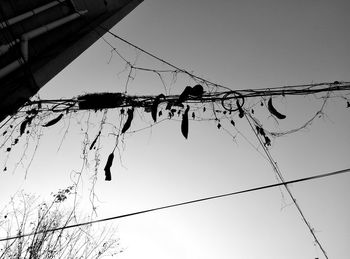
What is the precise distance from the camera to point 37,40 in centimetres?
500

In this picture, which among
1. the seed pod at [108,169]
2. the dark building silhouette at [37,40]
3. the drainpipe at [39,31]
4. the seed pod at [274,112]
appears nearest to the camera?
the seed pod at [108,169]

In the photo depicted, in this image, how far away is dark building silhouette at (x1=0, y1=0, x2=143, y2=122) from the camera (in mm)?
4250

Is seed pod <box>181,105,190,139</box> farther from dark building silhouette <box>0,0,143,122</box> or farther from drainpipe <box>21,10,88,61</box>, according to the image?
drainpipe <box>21,10,88,61</box>

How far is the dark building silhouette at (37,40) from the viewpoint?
4250mm

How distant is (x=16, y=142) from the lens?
4.22 m

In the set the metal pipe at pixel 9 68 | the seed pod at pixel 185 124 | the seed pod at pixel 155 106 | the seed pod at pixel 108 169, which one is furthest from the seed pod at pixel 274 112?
the metal pipe at pixel 9 68

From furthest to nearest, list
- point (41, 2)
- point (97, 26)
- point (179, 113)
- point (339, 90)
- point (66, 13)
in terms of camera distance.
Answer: point (97, 26), point (66, 13), point (41, 2), point (179, 113), point (339, 90)

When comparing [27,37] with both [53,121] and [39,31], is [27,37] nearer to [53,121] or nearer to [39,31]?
[39,31]

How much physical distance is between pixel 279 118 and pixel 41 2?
4.90m

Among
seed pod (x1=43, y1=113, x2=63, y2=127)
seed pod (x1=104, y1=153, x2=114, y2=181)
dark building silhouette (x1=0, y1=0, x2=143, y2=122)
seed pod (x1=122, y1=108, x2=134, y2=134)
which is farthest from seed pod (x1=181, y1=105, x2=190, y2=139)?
dark building silhouette (x1=0, y1=0, x2=143, y2=122)

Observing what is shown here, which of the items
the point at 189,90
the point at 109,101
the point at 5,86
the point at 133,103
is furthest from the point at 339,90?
the point at 5,86

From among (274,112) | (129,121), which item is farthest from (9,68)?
(274,112)

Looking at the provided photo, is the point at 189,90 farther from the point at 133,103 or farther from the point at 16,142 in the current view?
the point at 16,142

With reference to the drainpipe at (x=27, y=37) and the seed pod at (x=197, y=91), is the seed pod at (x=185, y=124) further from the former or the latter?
the drainpipe at (x=27, y=37)
